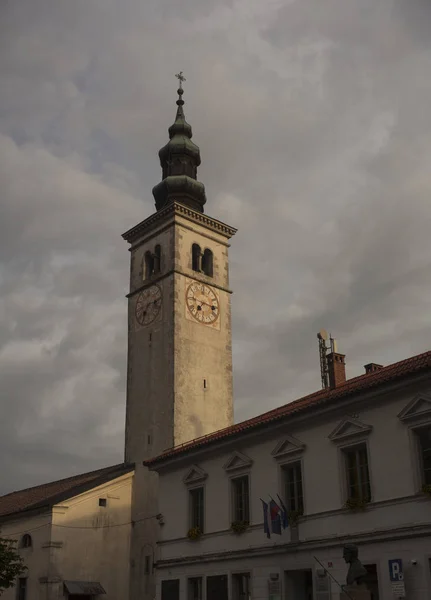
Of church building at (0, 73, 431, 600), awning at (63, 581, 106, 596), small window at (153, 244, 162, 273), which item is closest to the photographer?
church building at (0, 73, 431, 600)

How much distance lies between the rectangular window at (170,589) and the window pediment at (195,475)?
3.79m

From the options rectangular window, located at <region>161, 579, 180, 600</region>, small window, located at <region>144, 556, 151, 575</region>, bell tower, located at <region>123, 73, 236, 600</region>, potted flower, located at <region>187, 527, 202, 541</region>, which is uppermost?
bell tower, located at <region>123, 73, 236, 600</region>

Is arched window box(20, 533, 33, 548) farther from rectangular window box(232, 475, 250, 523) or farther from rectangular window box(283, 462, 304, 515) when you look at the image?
rectangular window box(283, 462, 304, 515)

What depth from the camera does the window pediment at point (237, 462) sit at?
26.5 metres

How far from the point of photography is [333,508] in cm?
2262

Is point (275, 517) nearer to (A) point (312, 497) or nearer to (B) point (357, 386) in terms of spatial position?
(A) point (312, 497)

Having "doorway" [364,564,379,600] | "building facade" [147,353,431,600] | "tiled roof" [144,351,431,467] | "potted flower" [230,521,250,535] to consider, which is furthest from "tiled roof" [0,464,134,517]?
"doorway" [364,564,379,600]

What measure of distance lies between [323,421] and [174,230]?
→ 74.5 ft

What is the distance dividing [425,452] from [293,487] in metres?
5.75

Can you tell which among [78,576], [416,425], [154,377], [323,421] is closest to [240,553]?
[323,421]

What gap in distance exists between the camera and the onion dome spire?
46.6 meters

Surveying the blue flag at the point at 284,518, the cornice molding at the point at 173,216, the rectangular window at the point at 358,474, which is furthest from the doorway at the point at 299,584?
the cornice molding at the point at 173,216

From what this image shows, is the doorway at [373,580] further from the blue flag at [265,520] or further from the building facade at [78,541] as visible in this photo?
the building facade at [78,541]

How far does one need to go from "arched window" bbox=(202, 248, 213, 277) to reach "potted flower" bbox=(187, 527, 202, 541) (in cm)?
2017
